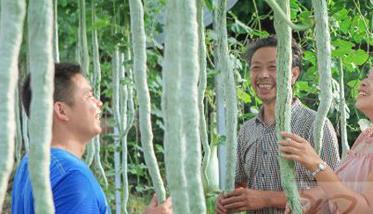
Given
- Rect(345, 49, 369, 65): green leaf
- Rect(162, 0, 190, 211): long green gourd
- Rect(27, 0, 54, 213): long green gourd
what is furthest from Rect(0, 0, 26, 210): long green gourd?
Rect(345, 49, 369, 65): green leaf

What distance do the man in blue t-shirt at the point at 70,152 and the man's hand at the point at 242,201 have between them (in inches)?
10.9

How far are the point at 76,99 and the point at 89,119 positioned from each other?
58 millimetres

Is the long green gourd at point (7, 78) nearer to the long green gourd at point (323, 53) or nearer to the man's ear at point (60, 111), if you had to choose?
the long green gourd at point (323, 53)

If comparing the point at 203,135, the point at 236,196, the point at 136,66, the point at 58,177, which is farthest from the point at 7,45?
the point at 236,196

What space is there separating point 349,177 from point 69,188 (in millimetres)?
622

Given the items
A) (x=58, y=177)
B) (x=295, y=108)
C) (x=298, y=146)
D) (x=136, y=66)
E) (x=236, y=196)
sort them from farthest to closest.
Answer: (x=295, y=108) → (x=236, y=196) → (x=58, y=177) → (x=298, y=146) → (x=136, y=66)

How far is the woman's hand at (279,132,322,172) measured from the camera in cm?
112

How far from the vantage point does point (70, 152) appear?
1660 mm

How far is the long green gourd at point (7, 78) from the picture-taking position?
56cm

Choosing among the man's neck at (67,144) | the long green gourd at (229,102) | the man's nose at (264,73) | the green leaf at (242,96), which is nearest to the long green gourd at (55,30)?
the man's neck at (67,144)

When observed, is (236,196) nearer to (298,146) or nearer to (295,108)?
(295,108)

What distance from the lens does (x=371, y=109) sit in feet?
5.25

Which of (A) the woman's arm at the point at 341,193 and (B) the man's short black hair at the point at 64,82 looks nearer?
(A) the woman's arm at the point at 341,193

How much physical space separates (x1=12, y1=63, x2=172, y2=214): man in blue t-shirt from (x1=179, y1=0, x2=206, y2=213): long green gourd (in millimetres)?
854
